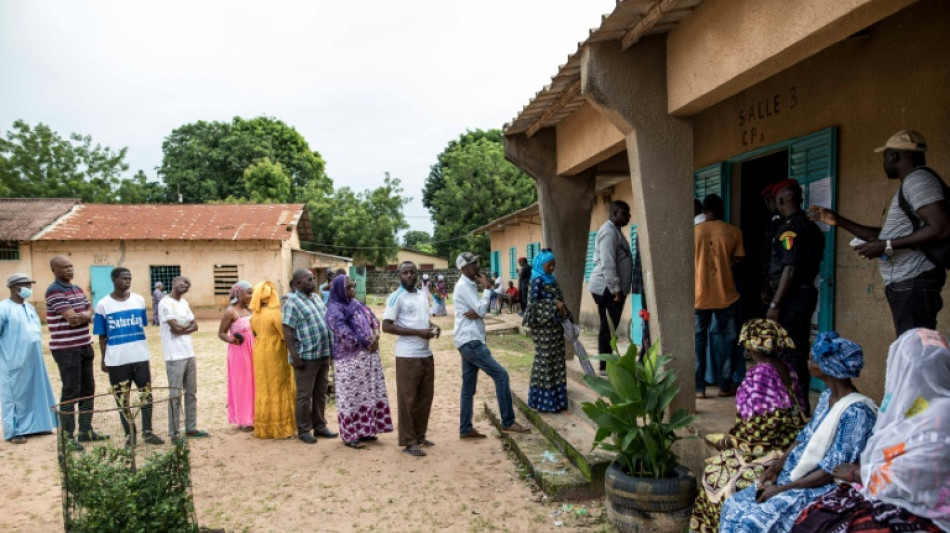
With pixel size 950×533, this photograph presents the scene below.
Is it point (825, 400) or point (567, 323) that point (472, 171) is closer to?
point (567, 323)

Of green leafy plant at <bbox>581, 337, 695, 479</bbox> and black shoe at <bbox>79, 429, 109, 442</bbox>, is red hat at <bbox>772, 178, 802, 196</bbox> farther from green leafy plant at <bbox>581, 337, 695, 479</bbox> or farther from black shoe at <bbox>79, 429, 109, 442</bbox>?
black shoe at <bbox>79, 429, 109, 442</bbox>

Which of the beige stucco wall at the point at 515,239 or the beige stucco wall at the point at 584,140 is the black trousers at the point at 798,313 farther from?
the beige stucco wall at the point at 515,239

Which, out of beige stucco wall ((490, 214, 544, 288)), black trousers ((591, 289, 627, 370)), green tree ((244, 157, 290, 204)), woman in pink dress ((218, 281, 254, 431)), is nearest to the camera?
black trousers ((591, 289, 627, 370))

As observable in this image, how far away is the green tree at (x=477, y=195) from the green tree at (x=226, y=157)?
296 inches

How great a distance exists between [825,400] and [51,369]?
39.7 ft

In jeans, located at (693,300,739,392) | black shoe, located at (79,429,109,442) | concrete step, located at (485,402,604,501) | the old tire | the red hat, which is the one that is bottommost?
concrete step, located at (485,402,604,501)

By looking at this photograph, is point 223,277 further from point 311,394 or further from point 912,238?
point 912,238

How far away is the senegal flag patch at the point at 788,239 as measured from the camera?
3.91 m

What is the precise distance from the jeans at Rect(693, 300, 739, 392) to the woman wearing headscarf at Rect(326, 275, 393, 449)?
3.03 metres

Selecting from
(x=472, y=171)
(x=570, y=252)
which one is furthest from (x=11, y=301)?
(x=472, y=171)

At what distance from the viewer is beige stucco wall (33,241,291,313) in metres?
20.8

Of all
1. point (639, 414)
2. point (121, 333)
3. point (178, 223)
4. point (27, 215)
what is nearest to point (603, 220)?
point (639, 414)

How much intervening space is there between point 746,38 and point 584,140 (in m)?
2.86

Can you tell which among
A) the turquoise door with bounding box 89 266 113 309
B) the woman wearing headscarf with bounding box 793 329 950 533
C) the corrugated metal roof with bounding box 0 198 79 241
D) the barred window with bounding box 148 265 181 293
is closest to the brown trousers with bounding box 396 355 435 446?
the woman wearing headscarf with bounding box 793 329 950 533
